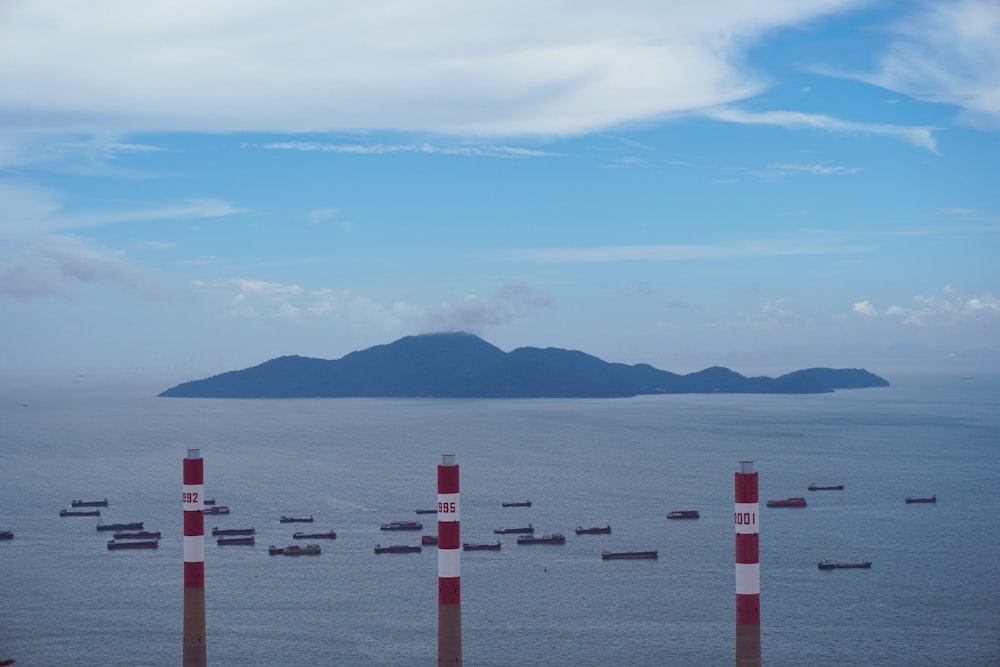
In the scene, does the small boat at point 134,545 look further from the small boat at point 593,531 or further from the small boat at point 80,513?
the small boat at point 593,531

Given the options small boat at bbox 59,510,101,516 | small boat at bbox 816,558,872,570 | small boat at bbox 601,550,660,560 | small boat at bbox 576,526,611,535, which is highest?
small boat at bbox 59,510,101,516

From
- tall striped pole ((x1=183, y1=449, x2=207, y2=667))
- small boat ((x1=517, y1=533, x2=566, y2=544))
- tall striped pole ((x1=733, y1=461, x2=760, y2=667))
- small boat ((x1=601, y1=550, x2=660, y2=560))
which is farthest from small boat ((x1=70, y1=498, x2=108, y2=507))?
tall striped pole ((x1=733, y1=461, x2=760, y2=667))

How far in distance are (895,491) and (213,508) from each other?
5752 cm

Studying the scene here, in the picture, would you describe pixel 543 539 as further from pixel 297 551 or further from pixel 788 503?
pixel 788 503

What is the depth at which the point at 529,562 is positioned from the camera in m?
66.2

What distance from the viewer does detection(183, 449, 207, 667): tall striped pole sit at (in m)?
21.1

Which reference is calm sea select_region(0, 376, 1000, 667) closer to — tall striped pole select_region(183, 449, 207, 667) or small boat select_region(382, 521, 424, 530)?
small boat select_region(382, 521, 424, 530)

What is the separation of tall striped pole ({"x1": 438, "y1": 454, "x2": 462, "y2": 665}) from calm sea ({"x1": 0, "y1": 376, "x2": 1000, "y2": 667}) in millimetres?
25756

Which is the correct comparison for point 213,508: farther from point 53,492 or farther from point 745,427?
point 745,427

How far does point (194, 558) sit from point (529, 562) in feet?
151

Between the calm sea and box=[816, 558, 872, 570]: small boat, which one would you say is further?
box=[816, 558, 872, 570]: small boat

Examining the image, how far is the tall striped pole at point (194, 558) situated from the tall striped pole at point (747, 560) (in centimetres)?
966

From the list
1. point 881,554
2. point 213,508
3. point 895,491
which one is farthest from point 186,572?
point 895,491

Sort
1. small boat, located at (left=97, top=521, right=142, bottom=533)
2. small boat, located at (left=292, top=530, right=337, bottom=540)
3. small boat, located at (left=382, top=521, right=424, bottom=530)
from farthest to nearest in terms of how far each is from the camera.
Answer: small boat, located at (left=97, top=521, right=142, bottom=533) < small boat, located at (left=382, top=521, right=424, bottom=530) < small boat, located at (left=292, top=530, right=337, bottom=540)
